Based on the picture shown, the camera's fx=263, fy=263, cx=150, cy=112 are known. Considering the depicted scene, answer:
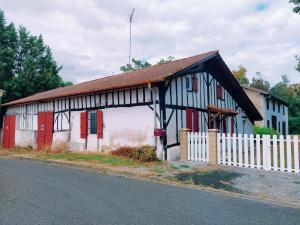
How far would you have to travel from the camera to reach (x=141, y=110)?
1152 cm

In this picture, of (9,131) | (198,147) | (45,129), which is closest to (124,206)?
(198,147)

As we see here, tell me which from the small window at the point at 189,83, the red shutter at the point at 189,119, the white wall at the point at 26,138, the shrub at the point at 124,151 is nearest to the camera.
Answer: the shrub at the point at 124,151

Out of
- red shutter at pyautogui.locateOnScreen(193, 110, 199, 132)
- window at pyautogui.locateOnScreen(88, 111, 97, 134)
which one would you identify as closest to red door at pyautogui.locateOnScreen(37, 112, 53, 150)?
window at pyautogui.locateOnScreen(88, 111, 97, 134)

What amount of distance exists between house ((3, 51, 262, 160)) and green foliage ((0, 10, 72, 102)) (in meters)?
8.38

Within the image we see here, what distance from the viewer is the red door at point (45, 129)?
16094 mm

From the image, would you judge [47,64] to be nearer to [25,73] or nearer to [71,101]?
[25,73]

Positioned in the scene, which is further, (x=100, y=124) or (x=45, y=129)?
(x=45, y=129)

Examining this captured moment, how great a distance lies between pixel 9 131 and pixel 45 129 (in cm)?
518

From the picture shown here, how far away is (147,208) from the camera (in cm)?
475

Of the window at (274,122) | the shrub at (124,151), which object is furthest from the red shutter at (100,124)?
the window at (274,122)

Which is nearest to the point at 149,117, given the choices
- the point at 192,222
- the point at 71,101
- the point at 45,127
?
the point at 71,101

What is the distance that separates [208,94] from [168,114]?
4.33 m

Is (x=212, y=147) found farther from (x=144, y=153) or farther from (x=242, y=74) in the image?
(x=242, y=74)

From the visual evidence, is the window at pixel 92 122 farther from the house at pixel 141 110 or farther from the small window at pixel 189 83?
the small window at pixel 189 83
